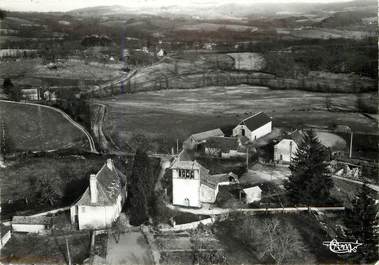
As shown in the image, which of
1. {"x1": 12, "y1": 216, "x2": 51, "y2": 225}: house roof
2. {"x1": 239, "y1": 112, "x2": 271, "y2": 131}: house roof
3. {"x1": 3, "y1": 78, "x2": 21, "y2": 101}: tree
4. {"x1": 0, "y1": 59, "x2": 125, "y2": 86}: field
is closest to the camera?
{"x1": 12, "y1": 216, "x2": 51, "y2": 225}: house roof

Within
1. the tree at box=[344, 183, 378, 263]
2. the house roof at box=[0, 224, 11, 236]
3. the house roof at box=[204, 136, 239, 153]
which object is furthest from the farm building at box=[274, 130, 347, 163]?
the house roof at box=[0, 224, 11, 236]

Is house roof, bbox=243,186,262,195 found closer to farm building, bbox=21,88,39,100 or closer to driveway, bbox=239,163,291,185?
driveway, bbox=239,163,291,185

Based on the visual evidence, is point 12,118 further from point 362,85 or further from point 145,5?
point 362,85

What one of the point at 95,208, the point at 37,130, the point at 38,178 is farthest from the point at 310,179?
the point at 37,130

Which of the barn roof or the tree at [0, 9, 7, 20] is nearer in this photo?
the tree at [0, 9, 7, 20]

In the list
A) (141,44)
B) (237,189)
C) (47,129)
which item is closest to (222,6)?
(141,44)

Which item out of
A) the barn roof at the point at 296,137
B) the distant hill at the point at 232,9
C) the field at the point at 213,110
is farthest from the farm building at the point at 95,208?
the barn roof at the point at 296,137
